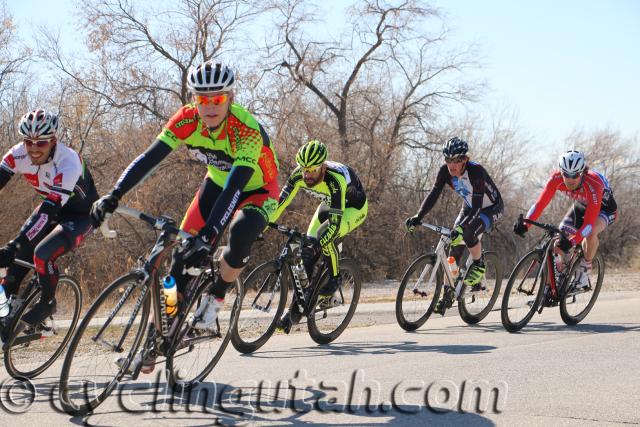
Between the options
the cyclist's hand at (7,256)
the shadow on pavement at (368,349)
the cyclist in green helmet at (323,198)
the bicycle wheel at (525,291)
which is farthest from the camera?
the bicycle wheel at (525,291)

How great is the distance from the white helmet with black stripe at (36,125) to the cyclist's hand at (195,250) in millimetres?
2330

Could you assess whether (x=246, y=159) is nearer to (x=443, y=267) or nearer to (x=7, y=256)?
(x=7, y=256)

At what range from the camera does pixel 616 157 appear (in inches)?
1377

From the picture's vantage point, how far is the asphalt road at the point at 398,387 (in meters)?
5.19

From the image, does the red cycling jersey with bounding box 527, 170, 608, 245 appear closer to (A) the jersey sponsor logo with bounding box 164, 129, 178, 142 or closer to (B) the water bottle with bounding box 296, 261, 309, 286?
(B) the water bottle with bounding box 296, 261, 309, 286

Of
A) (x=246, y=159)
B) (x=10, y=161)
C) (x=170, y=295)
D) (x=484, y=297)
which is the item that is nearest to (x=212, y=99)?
(x=246, y=159)

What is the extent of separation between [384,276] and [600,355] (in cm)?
1623

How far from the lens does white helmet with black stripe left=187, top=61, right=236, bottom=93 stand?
5.86 metres

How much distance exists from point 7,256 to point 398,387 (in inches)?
128

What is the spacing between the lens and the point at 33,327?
22.6 ft

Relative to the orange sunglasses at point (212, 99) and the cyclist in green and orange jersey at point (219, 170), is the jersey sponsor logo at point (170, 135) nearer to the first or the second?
the cyclist in green and orange jersey at point (219, 170)

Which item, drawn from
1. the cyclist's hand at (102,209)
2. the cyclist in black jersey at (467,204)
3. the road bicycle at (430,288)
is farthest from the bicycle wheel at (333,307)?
the cyclist's hand at (102,209)

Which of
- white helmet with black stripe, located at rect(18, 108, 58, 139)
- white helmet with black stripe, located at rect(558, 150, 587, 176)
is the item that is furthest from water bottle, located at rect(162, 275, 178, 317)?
white helmet with black stripe, located at rect(558, 150, 587, 176)

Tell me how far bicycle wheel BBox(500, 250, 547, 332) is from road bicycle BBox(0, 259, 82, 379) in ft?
15.8
